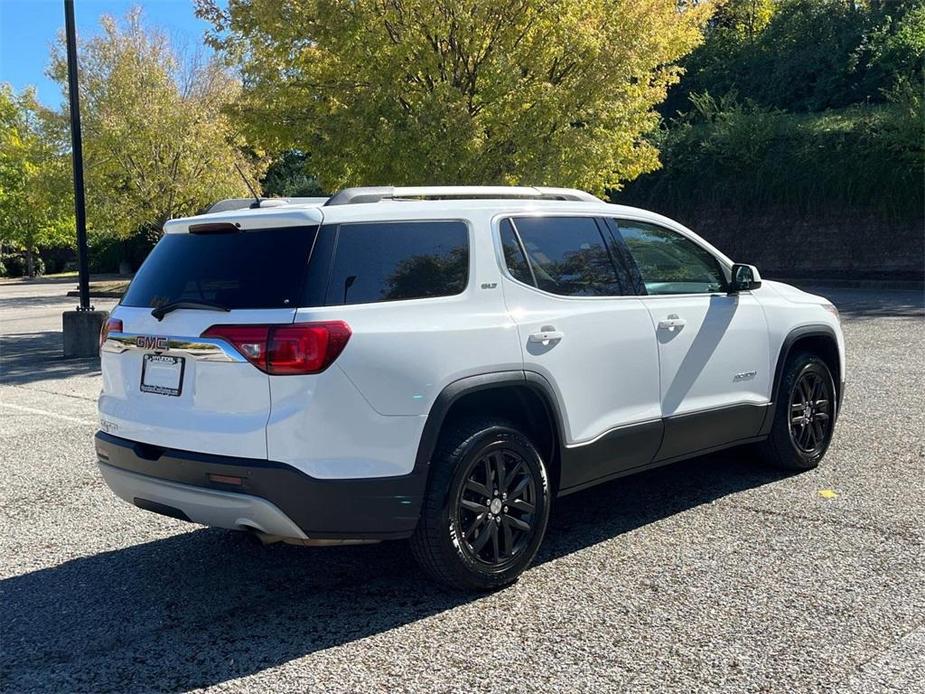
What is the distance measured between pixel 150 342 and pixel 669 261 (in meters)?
3.00

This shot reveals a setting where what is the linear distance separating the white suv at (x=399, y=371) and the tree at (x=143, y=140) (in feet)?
75.1

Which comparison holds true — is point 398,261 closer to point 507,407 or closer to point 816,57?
point 507,407

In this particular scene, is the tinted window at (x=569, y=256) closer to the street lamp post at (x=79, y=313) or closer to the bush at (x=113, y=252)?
the street lamp post at (x=79, y=313)

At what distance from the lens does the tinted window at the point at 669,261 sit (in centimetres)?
534

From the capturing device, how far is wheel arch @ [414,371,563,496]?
13.2ft

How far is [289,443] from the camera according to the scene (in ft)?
12.4

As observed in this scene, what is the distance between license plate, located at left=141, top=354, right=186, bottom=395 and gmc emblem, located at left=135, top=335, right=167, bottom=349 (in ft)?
0.14

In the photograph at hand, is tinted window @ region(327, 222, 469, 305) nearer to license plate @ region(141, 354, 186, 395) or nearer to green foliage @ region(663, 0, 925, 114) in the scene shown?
license plate @ region(141, 354, 186, 395)

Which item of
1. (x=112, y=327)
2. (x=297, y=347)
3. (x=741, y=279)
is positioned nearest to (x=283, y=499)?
(x=297, y=347)

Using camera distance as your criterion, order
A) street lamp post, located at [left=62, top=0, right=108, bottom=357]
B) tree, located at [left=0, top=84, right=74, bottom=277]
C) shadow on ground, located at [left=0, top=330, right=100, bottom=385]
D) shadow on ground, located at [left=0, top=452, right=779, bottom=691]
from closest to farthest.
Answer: shadow on ground, located at [left=0, top=452, right=779, bottom=691] < shadow on ground, located at [left=0, top=330, right=100, bottom=385] < street lamp post, located at [left=62, top=0, right=108, bottom=357] < tree, located at [left=0, top=84, right=74, bottom=277]

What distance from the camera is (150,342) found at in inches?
167

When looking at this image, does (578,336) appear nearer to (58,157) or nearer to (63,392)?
(63,392)

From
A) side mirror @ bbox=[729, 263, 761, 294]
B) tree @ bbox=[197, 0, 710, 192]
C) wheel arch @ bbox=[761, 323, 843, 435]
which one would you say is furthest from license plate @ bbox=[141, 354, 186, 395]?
tree @ bbox=[197, 0, 710, 192]

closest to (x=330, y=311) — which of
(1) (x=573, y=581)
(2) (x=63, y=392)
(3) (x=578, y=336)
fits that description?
(3) (x=578, y=336)
